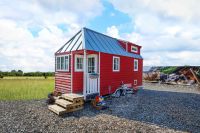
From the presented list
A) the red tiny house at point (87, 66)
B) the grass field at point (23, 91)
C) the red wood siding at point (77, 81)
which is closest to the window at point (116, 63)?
the red tiny house at point (87, 66)

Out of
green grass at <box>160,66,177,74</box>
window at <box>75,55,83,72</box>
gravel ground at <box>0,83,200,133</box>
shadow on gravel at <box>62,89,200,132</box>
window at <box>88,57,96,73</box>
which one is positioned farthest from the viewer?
green grass at <box>160,66,177,74</box>

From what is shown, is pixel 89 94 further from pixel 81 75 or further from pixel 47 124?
pixel 47 124

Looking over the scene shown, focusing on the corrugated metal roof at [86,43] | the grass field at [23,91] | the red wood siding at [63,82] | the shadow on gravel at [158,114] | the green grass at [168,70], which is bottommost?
the shadow on gravel at [158,114]

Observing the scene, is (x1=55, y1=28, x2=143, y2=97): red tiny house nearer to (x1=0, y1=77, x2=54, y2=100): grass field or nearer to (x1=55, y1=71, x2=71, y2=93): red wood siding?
(x1=55, y1=71, x2=71, y2=93): red wood siding

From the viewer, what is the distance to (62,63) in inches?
418

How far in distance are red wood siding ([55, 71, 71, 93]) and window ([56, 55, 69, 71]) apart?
329 mm

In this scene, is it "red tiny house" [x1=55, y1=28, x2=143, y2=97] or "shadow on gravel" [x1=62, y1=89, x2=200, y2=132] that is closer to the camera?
"shadow on gravel" [x1=62, y1=89, x2=200, y2=132]

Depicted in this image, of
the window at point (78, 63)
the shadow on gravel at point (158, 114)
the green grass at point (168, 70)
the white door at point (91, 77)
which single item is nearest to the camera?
the shadow on gravel at point (158, 114)

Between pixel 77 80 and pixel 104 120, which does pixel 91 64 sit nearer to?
pixel 77 80

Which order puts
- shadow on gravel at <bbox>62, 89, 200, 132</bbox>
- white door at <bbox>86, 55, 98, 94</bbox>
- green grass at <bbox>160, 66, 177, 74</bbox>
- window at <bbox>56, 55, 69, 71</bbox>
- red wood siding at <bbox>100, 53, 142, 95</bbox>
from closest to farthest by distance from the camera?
shadow on gravel at <bbox>62, 89, 200, 132</bbox>, white door at <bbox>86, 55, 98, 94</bbox>, window at <bbox>56, 55, 69, 71</bbox>, red wood siding at <bbox>100, 53, 142, 95</bbox>, green grass at <bbox>160, 66, 177, 74</bbox>

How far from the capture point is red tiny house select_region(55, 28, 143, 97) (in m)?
9.51

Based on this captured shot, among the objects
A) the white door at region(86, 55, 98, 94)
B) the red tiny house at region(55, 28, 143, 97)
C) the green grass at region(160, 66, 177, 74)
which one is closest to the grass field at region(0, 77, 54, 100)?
the red tiny house at region(55, 28, 143, 97)

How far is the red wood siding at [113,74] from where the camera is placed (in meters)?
10.4

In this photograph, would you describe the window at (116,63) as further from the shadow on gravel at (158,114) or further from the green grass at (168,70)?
the green grass at (168,70)
